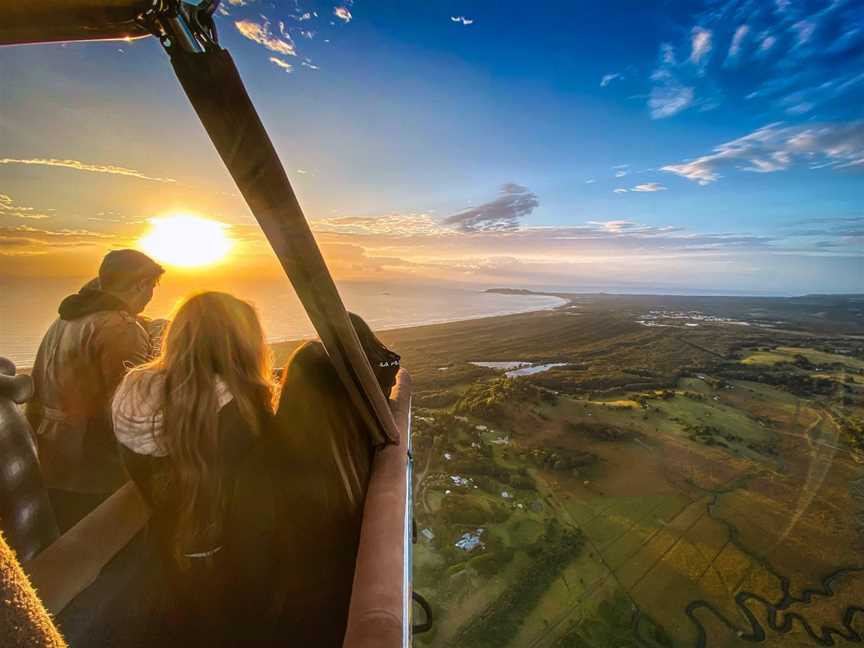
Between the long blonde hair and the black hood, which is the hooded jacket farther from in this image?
the long blonde hair

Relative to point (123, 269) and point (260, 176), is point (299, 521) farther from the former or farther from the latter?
point (123, 269)

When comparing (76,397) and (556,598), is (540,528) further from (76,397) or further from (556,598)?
(76,397)

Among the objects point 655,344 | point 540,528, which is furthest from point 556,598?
point 655,344

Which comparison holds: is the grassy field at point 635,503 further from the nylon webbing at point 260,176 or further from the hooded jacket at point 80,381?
the nylon webbing at point 260,176

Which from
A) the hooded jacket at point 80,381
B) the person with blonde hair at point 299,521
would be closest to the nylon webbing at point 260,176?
the person with blonde hair at point 299,521

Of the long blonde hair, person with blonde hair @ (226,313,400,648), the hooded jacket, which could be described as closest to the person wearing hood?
the hooded jacket

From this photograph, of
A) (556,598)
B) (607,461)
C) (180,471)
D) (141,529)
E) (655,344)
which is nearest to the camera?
(180,471)
